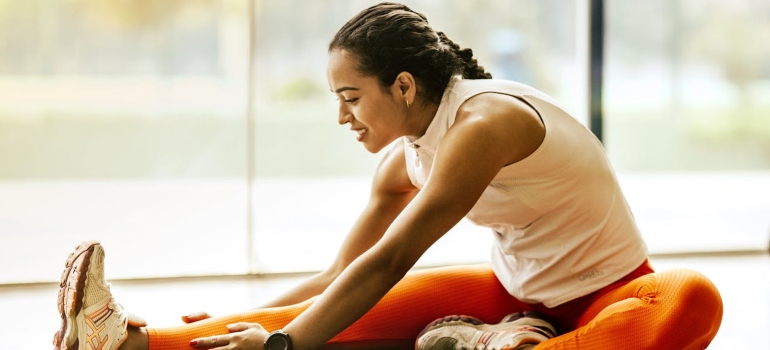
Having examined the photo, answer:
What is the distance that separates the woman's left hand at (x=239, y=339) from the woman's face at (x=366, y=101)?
17.2 inches

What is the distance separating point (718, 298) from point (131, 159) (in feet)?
8.30

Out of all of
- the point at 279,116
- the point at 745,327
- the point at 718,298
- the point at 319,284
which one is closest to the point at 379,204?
the point at 319,284

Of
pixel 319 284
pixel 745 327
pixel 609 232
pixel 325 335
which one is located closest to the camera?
pixel 325 335

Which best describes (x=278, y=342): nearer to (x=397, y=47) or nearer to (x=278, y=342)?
(x=278, y=342)

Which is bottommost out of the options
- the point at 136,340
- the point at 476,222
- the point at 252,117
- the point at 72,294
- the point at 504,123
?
the point at 136,340

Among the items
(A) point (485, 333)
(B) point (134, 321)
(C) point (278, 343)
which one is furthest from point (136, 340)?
(A) point (485, 333)

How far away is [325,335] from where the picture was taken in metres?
1.57

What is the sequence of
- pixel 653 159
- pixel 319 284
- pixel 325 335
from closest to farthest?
pixel 325 335 < pixel 319 284 < pixel 653 159

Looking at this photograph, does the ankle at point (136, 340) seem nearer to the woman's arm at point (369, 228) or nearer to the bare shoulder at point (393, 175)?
the woman's arm at point (369, 228)

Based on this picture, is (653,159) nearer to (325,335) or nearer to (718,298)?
(718,298)

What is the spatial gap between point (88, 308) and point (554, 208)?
3.10ft

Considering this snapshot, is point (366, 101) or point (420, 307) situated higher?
point (366, 101)

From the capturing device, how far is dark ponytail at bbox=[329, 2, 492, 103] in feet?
5.26

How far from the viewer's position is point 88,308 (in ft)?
5.41
